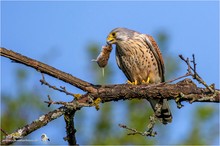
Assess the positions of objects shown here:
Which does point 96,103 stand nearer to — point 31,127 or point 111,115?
point 31,127

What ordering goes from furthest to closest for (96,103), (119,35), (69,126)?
(119,35)
(96,103)
(69,126)

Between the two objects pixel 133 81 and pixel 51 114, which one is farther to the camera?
pixel 133 81

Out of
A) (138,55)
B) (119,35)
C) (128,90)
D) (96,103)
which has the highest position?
(119,35)

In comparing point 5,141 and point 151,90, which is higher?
point 151,90

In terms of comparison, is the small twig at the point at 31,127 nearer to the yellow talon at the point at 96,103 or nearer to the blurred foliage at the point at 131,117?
the yellow talon at the point at 96,103

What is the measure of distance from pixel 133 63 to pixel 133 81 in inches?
10.4

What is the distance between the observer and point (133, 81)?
6629mm

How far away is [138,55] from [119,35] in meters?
0.36

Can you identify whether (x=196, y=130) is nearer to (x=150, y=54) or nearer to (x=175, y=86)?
(x=150, y=54)

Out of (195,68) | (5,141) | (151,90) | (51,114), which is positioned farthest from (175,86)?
(5,141)

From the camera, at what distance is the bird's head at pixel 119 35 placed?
257 inches

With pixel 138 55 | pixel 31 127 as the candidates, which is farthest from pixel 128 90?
pixel 138 55

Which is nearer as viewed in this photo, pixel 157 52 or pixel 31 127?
pixel 31 127

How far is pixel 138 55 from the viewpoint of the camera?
6.46 metres
